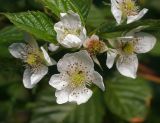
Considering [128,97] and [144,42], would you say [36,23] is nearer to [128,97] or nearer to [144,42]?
[144,42]

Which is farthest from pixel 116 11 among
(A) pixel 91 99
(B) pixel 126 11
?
(A) pixel 91 99

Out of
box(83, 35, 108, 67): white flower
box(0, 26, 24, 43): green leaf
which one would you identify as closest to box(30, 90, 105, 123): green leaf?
box(0, 26, 24, 43): green leaf

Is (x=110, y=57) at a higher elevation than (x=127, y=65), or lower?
higher

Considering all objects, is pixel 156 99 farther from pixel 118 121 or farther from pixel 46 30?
pixel 46 30

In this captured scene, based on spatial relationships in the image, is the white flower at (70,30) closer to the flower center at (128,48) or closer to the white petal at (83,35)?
the white petal at (83,35)

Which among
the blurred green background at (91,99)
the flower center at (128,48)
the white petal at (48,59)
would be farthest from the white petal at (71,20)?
the blurred green background at (91,99)

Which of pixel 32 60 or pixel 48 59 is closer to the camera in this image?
pixel 48 59
